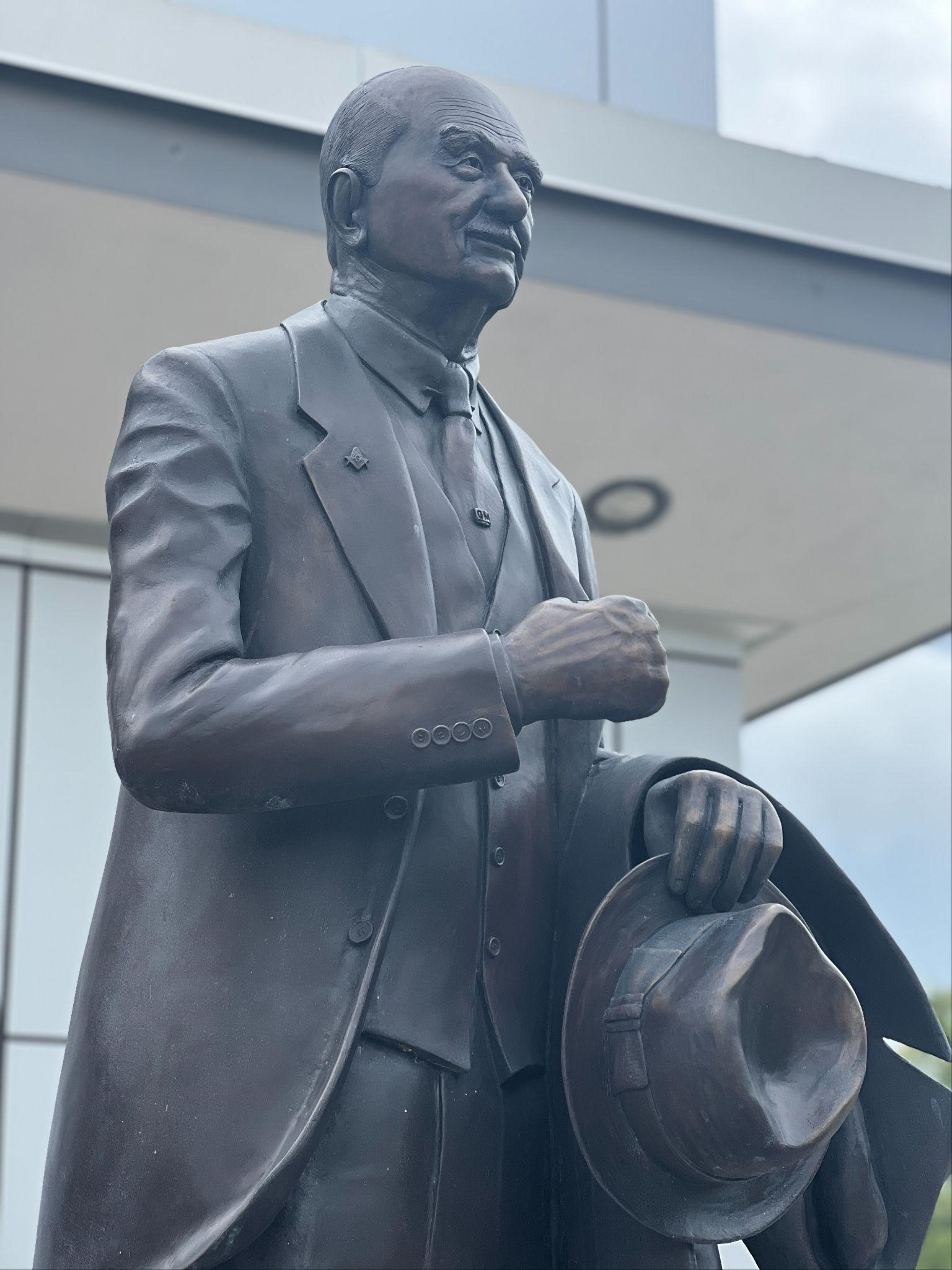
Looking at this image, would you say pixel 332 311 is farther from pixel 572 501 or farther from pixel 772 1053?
pixel 772 1053

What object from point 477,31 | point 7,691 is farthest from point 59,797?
point 477,31

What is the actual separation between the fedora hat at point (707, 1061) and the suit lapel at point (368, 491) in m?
0.40

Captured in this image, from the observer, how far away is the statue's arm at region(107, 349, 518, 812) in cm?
203

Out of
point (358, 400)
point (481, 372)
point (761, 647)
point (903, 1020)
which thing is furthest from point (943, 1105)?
point (761, 647)

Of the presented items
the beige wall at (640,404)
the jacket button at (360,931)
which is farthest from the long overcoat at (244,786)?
the beige wall at (640,404)

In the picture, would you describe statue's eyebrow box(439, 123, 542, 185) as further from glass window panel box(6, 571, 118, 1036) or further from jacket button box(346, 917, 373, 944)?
glass window panel box(6, 571, 118, 1036)

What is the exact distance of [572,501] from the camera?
271cm

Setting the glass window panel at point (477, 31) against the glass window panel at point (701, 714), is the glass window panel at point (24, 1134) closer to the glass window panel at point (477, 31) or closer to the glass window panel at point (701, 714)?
the glass window panel at point (701, 714)

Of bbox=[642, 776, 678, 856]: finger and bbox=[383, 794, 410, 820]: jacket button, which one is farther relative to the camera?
bbox=[642, 776, 678, 856]: finger

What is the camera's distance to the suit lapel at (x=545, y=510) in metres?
2.46

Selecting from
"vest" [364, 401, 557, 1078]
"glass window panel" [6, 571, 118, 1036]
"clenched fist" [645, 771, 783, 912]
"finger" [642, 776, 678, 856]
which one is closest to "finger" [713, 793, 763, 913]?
"clenched fist" [645, 771, 783, 912]

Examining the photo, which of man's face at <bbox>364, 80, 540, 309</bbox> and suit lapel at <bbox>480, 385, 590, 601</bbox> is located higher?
man's face at <bbox>364, 80, 540, 309</bbox>

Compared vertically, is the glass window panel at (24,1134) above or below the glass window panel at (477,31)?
below

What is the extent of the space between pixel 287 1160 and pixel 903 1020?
30.7 inches
